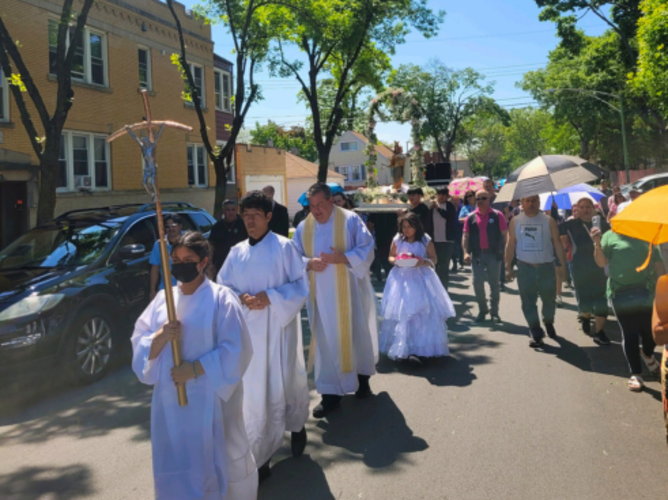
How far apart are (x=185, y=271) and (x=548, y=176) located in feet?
19.8

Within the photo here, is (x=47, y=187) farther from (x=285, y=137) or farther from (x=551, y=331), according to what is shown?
(x=285, y=137)

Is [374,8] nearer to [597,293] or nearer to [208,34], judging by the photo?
[208,34]

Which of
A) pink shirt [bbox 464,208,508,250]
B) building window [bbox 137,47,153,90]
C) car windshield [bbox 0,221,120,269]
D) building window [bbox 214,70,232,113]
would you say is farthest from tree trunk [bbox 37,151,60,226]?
building window [bbox 214,70,232,113]

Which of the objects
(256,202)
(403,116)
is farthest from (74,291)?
(403,116)

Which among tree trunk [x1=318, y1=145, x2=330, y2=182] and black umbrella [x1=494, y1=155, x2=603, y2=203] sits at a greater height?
tree trunk [x1=318, y1=145, x2=330, y2=182]

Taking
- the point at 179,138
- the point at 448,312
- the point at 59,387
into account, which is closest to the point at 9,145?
the point at 179,138

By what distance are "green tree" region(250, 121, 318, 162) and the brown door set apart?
2189 inches

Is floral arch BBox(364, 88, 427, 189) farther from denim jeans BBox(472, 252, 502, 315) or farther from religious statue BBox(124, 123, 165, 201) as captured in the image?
religious statue BBox(124, 123, 165, 201)

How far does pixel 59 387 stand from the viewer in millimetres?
6918

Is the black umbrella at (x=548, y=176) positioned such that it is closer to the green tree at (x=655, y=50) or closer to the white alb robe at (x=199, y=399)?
the white alb robe at (x=199, y=399)

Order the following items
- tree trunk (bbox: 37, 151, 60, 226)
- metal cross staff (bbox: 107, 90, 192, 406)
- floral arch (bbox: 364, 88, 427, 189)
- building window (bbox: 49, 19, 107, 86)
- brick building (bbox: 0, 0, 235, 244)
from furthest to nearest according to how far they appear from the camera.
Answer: building window (bbox: 49, 19, 107, 86) → brick building (bbox: 0, 0, 235, 244) → floral arch (bbox: 364, 88, 427, 189) → tree trunk (bbox: 37, 151, 60, 226) → metal cross staff (bbox: 107, 90, 192, 406)

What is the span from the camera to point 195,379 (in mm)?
3277

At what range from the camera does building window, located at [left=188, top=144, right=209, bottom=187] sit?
2444 cm

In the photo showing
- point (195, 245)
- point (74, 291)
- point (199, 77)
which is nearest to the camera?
point (195, 245)
